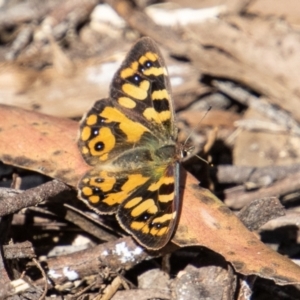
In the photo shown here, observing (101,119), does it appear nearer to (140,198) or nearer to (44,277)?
(140,198)

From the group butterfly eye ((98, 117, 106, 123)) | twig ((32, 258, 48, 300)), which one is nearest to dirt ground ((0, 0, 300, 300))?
twig ((32, 258, 48, 300))

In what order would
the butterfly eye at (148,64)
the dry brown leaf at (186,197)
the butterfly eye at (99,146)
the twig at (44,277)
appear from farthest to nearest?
the butterfly eye at (148,64), the butterfly eye at (99,146), the twig at (44,277), the dry brown leaf at (186,197)

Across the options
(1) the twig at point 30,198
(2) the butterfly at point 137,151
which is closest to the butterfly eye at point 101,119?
(2) the butterfly at point 137,151

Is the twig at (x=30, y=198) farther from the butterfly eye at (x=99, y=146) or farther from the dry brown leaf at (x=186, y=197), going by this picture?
the butterfly eye at (x=99, y=146)

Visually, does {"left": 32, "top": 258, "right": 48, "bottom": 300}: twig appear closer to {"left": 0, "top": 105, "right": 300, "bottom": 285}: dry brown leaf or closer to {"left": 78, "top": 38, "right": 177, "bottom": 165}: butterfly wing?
{"left": 0, "top": 105, "right": 300, "bottom": 285}: dry brown leaf

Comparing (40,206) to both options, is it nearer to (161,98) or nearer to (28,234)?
(28,234)

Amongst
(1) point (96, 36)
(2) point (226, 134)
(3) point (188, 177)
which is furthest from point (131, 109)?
(1) point (96, 36)
